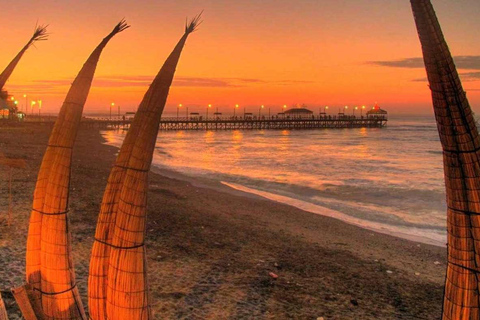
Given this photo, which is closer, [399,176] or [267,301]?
[267,301]

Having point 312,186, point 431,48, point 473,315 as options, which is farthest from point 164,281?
point 312,186

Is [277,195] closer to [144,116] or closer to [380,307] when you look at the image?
[380,307]

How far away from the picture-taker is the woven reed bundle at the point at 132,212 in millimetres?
2156

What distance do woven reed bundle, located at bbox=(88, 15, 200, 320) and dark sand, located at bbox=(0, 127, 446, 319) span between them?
8.67ft

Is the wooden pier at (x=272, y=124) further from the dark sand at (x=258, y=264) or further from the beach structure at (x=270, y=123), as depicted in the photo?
the dark sand at (x=258, y=264)

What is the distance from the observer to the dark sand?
5152mm

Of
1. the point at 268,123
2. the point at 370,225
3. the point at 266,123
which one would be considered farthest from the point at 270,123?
the point at 370,225

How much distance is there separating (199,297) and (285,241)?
3691 mm

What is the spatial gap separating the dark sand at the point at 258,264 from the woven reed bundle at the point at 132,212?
264cm

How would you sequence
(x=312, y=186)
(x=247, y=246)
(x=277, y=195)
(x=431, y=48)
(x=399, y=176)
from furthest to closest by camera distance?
(x=399, y=176), (x=312, y=186), (x=277, y=195), (x=247, y=246), (x=431, y=48)

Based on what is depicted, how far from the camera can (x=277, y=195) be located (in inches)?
685

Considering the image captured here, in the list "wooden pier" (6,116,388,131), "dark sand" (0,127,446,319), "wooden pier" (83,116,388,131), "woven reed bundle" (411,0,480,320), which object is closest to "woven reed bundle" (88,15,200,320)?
"woven reed bundle" (411,0,480,320)

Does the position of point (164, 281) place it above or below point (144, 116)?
below

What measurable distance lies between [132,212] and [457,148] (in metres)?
1.75
